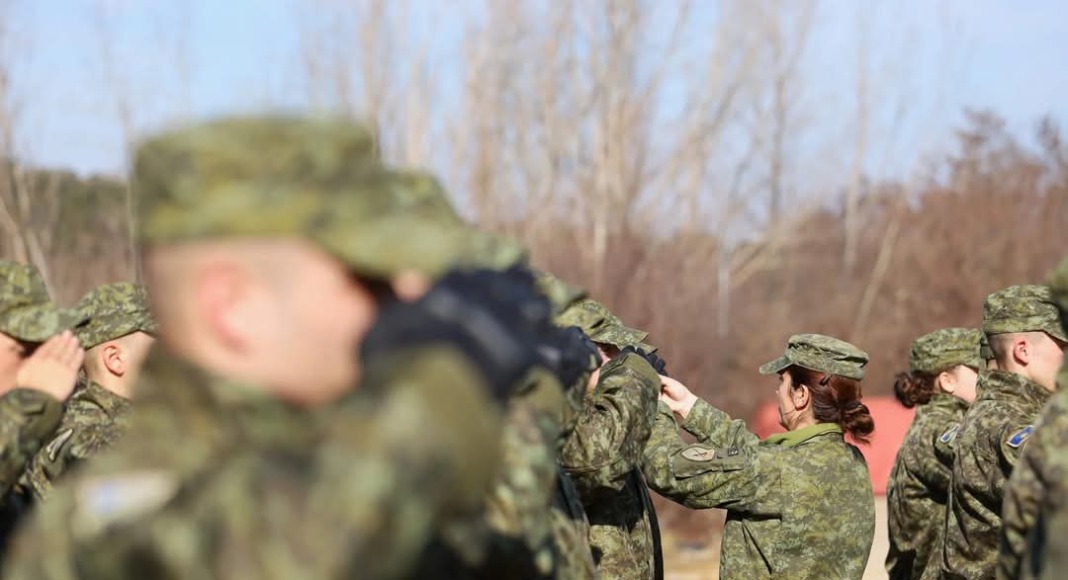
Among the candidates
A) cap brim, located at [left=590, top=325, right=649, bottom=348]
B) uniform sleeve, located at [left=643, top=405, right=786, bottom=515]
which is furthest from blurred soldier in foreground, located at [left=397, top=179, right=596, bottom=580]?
uniform sleeve, located at [left=643, top=405, right=786, bottom=515]

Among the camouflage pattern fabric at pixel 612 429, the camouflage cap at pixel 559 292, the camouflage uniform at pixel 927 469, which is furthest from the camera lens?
the camouflage uniform at pixel 927 469

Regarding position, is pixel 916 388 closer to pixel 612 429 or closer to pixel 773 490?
pixel 773 490

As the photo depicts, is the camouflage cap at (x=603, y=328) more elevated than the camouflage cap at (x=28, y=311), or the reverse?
the camouflage cap at (x=28, y=311)

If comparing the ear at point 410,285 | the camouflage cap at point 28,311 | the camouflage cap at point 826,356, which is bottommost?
the camouflage cap at point 826,356

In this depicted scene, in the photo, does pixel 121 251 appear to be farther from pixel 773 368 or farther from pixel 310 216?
pixel 310 216

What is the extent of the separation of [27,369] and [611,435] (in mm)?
2066

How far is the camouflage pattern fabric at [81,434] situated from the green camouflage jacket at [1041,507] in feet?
10.2

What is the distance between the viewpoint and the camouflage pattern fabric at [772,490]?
5500 mm

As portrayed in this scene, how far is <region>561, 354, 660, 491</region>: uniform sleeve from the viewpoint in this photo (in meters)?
4.81

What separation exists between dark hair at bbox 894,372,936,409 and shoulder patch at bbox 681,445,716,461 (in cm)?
269

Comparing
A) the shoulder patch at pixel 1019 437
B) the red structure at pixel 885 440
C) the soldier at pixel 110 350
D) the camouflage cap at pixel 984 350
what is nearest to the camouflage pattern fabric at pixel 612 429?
the shoulder patch at pixel 1019 437

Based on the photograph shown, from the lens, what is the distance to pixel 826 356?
584 centimetres

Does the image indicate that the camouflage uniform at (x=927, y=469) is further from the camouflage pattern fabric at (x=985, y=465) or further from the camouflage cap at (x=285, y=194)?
the camouflage cap at (x=285, y=194)

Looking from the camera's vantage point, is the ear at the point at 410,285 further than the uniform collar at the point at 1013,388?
No
